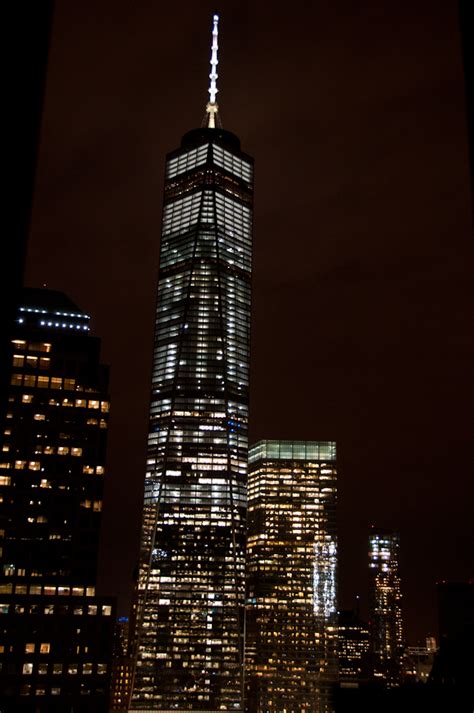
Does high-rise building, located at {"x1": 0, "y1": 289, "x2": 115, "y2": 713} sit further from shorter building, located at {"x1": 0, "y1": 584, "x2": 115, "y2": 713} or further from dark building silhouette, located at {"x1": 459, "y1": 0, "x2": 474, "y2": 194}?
dark building silhouette, located at {"x1": 459, "y1": 0, "x2": 474, "y2": 194}

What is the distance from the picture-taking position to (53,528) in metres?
157

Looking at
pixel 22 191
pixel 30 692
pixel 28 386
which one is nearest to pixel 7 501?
pixel 28 386

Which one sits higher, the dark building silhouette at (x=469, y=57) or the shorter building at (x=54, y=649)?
the dark building silhouette at (x=469, y=57)

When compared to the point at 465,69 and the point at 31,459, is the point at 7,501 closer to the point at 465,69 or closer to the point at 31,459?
the point at 31,459

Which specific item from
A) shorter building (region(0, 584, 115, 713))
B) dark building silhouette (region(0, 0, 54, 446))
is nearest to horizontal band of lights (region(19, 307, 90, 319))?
shorter building (region(0, 584, 115, 713))

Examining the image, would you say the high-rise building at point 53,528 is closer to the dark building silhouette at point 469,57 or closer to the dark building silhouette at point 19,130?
the dark building silhouette at point 19,130

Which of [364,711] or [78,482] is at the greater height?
[78,482]

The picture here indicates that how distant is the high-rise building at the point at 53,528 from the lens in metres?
140

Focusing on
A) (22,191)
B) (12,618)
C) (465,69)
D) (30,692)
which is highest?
(465,69)

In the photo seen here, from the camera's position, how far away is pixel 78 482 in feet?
532

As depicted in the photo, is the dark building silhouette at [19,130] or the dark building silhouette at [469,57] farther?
the dark building silhouette at [469,57]

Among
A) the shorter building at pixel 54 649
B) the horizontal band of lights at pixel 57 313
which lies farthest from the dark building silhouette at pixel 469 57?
the horizontal band of lights at pixel 57 313

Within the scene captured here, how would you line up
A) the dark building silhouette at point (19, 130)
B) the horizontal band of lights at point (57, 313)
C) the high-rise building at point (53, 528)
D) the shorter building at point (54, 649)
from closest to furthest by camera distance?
the dark building silhouette at point (19, 130) < the shorter building at point (54, 649) < the high-rise building at point (53, 528) < the horizontal band of lights at point (57, 313)

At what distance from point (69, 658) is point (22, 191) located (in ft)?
440
